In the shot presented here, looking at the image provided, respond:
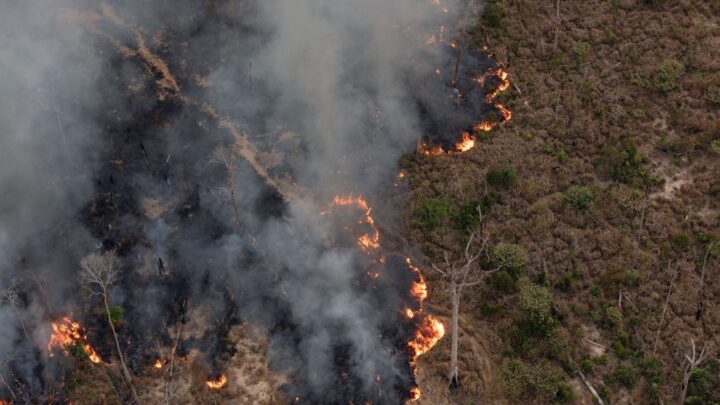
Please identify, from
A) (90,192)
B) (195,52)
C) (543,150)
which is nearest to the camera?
(90,192)

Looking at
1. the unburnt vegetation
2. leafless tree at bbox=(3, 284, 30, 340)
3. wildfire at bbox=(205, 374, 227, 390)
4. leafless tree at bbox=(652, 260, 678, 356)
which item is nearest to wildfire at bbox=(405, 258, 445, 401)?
the unburnt vegetation

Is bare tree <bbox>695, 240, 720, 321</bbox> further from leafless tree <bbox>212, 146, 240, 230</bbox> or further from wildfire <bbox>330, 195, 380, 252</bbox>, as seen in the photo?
leafless tree <bbox>212, 146, 240, 230</bbox>

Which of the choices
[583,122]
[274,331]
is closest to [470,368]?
[274,331]

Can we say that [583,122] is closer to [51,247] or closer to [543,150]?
[543,150]

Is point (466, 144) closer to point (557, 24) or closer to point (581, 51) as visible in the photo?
point (581, 51)

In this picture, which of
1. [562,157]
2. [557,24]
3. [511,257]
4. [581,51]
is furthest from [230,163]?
[557,24]

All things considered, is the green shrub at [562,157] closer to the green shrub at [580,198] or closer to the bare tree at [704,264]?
the green shrub at [580,198]
